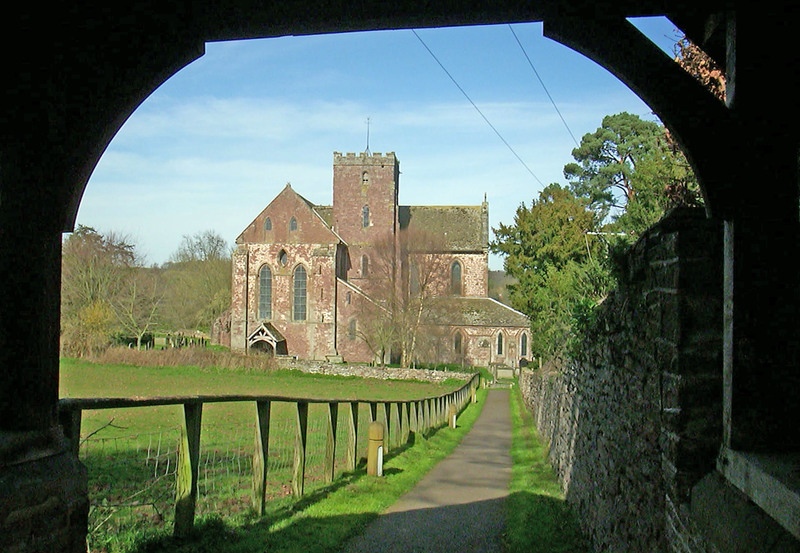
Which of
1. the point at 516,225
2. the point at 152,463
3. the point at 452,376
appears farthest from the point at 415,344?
the point at 152,463

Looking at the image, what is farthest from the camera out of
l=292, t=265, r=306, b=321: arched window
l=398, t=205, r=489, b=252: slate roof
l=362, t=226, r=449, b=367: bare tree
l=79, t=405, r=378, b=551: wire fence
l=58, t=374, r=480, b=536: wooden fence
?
l=398, t=205, r=489, b=252: slate roof

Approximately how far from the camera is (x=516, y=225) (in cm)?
3850

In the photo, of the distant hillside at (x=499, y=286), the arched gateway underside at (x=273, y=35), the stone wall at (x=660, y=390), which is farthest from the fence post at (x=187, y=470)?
the distant hillside at (x=499, y=286)

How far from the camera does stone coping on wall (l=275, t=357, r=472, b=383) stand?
47750mm

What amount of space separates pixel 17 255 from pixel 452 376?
146 ft

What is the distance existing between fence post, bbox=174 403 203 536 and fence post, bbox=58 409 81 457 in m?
1.12

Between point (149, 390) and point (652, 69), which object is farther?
point (149, 390)

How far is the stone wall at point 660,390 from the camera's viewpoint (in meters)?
3.94

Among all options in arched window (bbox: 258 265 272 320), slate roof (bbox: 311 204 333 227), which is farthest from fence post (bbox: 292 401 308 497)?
slate roof (bbox: 311 204 333 227)

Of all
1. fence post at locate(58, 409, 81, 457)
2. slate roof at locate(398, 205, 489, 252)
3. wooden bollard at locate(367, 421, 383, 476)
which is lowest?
wooden bollard at locate(367, 421, 383, 476)

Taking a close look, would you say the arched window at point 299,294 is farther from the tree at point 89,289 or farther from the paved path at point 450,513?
the paved path at point 450,513

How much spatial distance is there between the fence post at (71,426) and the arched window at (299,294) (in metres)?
53.8

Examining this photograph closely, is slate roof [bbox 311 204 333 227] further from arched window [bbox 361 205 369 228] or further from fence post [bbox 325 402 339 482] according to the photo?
fence post [bbox 325 402 339 482]

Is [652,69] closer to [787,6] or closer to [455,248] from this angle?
[787,6]
